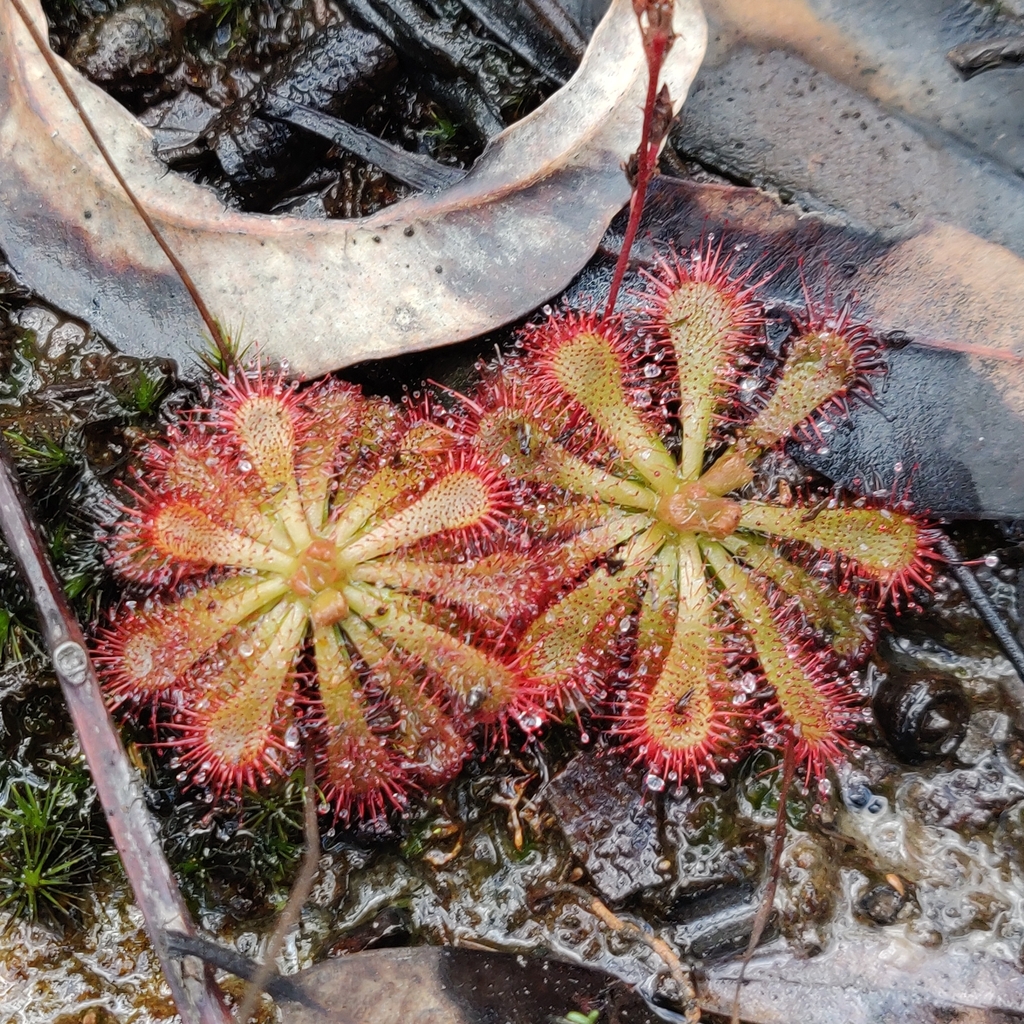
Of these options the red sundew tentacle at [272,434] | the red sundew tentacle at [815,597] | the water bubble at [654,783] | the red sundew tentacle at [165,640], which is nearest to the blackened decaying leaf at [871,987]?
A: the water bubble at [654,783]

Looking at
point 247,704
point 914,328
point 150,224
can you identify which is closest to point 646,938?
point 247,704

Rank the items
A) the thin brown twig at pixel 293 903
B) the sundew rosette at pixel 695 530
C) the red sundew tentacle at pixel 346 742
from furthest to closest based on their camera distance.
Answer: the sundew rosette at pixel 695 530
the red sundew tentacle at pixel 346 742
the thin brown twig at pixel 293 903

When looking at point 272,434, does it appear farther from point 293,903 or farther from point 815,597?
point 815,597

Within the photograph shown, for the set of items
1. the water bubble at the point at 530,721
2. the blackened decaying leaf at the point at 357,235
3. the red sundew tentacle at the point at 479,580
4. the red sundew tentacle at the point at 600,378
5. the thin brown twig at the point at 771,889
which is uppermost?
the blackened decaying leaf at the point at 357,235

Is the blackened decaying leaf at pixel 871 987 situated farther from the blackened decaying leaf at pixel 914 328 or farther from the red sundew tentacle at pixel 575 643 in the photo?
the blackened decaying leaf at pixel 914 328

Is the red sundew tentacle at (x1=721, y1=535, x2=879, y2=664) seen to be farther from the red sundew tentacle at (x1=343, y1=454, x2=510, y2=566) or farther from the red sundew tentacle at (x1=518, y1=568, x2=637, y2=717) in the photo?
the red sundew tentacle at (x1=343, y1=454, x2=510, y2=566)

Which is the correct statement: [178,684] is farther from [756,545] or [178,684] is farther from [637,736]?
[756,545]

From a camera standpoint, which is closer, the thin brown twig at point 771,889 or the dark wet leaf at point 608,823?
the thin brown twig at point 771,889

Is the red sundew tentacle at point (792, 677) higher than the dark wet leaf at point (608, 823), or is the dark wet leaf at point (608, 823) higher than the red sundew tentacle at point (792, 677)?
the red sundew tentacle at point (792, 677)
